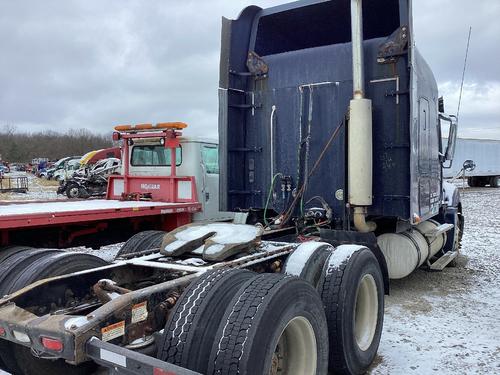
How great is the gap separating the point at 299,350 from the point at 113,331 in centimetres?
114

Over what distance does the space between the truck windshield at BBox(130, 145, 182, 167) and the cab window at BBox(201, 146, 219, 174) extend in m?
0.42

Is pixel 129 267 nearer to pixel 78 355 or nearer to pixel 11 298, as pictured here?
pixel 11 298

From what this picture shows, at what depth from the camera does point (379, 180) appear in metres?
5.55

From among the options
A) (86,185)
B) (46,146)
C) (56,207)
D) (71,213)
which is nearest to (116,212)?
(71,213)

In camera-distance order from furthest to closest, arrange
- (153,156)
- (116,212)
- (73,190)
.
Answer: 1. (73,190)
2. (153,156)
3. (116,212)

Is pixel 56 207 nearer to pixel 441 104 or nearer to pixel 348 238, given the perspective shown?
pixel 348 238

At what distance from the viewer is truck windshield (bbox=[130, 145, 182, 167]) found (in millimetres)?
8711

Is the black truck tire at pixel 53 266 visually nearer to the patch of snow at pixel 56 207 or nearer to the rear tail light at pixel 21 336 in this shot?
the rear tail light at pixel 21 336

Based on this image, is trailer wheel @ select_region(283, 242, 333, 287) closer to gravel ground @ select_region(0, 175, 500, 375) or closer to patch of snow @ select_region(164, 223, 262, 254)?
patch of snow @ select_region(164, 223, 262, 254)

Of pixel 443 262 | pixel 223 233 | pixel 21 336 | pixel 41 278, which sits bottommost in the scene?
pixel 443 262

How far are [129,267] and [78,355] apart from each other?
4.77 ft

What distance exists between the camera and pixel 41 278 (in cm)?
331

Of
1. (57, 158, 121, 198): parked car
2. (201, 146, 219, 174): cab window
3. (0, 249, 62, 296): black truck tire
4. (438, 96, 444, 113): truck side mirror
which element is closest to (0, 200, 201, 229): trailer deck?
(201, 146, 219, 174): cab window

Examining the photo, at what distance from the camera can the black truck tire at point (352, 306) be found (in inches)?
141
